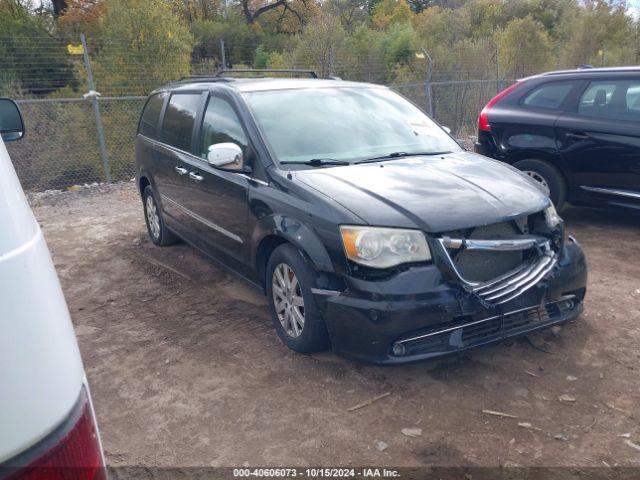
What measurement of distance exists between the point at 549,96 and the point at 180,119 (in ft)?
13.4

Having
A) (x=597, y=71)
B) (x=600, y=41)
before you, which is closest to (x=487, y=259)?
(x=597, y=71)

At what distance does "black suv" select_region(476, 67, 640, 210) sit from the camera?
6051 millimetres

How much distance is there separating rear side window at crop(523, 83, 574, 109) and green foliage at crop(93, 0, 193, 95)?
725 centimetres

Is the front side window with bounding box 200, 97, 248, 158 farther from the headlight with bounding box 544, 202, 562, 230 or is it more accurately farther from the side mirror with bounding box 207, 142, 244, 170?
the headlight with bounding box 544, 202, 562, 230

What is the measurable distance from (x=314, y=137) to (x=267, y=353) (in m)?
1.57

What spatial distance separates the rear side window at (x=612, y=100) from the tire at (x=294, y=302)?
13.8 ft

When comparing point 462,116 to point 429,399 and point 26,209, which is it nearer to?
point 429,399

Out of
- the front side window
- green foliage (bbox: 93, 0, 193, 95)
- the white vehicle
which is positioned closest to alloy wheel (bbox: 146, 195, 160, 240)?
the front side window

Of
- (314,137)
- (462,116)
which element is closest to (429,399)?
(314,137)

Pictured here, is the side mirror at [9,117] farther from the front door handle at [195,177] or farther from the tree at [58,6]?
the tree at [58,6]

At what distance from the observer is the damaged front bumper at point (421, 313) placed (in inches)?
127

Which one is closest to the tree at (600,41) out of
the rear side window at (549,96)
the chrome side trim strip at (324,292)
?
the rear side window at (549,96)

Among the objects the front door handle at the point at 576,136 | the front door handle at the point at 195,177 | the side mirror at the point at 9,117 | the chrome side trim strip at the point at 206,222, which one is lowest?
the chrome side trim strip at the point at 206,222

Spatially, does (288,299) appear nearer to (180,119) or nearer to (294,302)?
(294,302)
